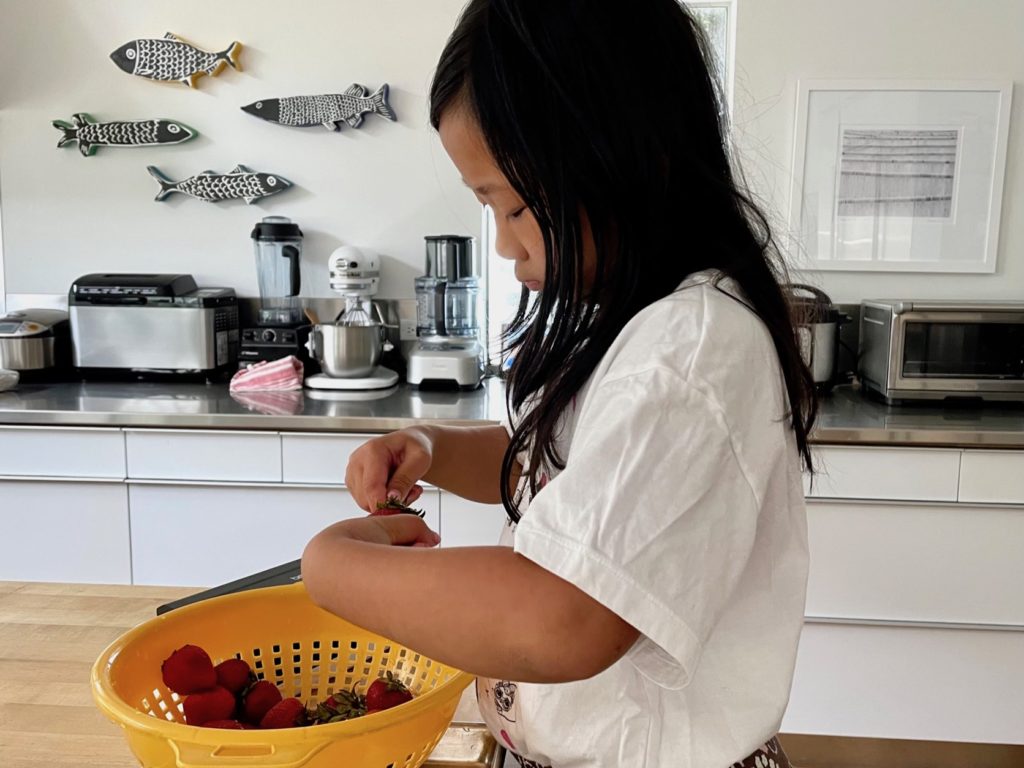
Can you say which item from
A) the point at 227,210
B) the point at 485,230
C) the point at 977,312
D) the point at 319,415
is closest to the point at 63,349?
the point at 227,210

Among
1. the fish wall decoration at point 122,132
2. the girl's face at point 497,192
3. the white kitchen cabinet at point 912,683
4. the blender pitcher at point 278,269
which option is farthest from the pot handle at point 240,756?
the fish wall decoration at point 122,132

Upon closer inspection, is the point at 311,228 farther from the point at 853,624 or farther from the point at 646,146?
the point at 646,146

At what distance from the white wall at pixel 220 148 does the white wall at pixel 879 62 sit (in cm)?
82

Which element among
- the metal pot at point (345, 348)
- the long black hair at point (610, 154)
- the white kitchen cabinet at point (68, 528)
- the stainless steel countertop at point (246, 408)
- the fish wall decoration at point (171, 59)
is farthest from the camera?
the fish wall decoration at point (171, 59)

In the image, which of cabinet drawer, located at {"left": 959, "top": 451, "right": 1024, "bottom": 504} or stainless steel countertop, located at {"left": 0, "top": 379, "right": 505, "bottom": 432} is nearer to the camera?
cabinet drawer, located at {"left": 959, "top": 451, "right": 1024, "bottom": 504}

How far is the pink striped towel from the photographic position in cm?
241

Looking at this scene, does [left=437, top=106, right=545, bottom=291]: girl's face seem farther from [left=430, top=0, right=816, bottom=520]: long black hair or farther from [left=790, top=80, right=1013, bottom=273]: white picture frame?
[left=790, top=80, right=1013, bottom=273]: white picture frame

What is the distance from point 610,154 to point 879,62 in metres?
2.20

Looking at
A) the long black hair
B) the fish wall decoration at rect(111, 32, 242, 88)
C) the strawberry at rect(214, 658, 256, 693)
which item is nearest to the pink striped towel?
the fish wall decoration at rect(111, 32, 242, 88)

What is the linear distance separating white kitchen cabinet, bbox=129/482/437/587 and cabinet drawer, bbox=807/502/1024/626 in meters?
0.90

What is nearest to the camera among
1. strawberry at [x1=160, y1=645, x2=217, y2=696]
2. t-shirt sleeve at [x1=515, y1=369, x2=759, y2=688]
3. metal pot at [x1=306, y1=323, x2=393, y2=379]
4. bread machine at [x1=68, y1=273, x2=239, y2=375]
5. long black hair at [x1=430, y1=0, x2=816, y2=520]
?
t-shirt sleeve at [x1=515, y1=369, x2=759, y2=688]

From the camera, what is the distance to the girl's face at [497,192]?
619mm

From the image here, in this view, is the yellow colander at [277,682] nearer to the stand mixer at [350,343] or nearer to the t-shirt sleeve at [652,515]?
the t-shirt sleeve at [652,515]

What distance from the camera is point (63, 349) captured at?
2.70m
